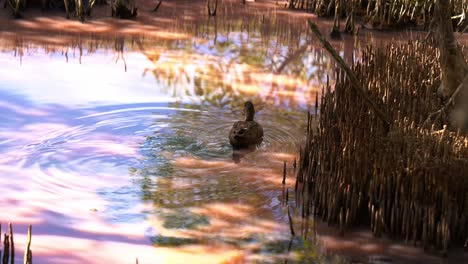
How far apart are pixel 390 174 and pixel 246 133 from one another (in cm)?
156

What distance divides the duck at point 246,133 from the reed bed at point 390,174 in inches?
23.8

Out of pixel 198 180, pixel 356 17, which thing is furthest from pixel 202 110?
pixel 356 17

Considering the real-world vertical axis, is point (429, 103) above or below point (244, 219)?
above

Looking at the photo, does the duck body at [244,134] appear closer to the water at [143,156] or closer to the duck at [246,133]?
the duck at [246,133]

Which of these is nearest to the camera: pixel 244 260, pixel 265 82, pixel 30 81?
pixel 244 260

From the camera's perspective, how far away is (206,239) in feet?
15.0

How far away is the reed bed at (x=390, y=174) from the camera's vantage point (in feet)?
14.7

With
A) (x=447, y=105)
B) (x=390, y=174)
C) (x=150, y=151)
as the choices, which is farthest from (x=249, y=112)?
(x=390, y=174)

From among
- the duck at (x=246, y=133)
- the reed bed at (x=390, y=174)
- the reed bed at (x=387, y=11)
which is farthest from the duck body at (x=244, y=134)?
the reed bed at (x=387, y=11)

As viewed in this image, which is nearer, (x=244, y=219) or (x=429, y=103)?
(x=244, y=219)

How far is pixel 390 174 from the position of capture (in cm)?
470

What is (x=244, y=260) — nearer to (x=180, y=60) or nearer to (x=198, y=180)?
(x=198, y=180)

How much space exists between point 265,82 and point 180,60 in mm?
1191

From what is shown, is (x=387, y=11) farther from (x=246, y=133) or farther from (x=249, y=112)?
(x=246, y=133)
